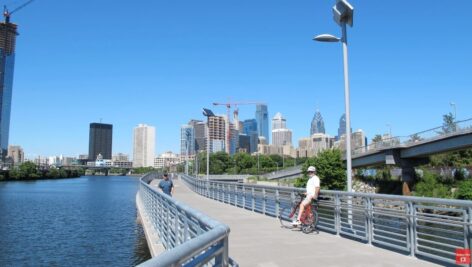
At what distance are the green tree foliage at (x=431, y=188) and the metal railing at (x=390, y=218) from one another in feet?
88.0

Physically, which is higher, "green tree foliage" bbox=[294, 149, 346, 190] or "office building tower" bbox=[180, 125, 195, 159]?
"office building tower" bbox=[180, 125, 195, 159]

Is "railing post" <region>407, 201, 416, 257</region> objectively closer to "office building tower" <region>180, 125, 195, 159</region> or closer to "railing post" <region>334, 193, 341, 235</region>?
"railing post" <region>334, 193, 341, 235</region>

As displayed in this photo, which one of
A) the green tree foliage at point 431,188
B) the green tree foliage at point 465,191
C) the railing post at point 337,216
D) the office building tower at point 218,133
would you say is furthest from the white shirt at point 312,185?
the office building tower at point 218,133

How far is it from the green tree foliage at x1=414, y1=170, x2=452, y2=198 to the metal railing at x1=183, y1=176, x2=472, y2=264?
26.8 metres

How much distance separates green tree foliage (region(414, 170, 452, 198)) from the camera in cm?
4174

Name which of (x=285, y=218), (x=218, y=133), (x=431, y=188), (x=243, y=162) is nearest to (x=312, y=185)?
(x=285, y=218)

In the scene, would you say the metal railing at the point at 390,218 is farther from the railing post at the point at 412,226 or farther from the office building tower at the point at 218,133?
the office building tower at the point at 218,133

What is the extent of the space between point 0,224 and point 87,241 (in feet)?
35.0

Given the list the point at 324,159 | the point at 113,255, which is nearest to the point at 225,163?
the point at 324,159

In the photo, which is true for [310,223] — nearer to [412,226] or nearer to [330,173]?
[412,226]

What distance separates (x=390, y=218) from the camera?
1198 cm

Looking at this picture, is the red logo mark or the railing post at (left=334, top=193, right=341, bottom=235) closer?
the red logo mark

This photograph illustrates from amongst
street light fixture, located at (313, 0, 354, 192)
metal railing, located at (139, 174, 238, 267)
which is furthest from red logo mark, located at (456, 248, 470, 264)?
street light fixture, located at (313, 0, 354, 192)

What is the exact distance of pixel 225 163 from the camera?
16275 cm
